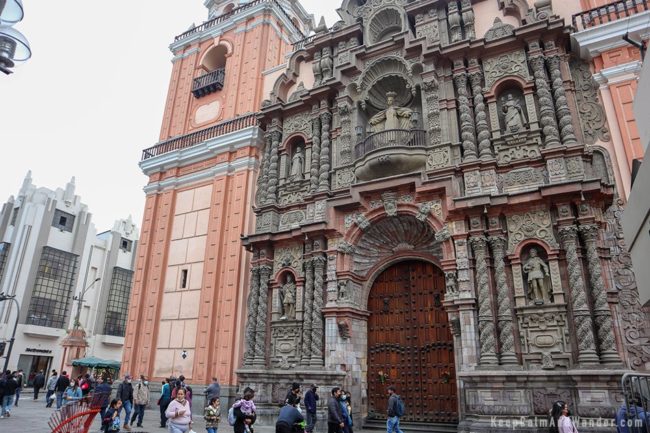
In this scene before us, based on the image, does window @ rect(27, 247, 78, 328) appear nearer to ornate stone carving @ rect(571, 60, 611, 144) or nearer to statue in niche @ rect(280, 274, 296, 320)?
statue in niche @ rect(280, 274, 296, 320)

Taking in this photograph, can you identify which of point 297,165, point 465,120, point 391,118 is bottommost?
point 465,120

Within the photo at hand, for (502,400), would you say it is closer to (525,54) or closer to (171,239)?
(525,54)

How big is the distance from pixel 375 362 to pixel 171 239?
33.8 feet

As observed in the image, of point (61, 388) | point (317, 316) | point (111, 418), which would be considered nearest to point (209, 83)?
point (317, 316)

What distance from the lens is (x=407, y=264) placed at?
570 inches

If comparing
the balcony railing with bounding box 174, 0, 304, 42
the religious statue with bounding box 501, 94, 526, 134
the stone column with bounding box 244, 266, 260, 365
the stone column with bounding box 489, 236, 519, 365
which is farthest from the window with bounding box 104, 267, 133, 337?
the religious statue with bounding box 501, 94, 526, 134

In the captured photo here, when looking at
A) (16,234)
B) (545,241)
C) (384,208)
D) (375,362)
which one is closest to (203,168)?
(384,208)

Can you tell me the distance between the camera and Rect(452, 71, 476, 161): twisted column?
43.7 ft

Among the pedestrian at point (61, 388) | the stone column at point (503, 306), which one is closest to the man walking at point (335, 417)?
the stone column at point (503, 306)

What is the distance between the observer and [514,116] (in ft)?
43.8

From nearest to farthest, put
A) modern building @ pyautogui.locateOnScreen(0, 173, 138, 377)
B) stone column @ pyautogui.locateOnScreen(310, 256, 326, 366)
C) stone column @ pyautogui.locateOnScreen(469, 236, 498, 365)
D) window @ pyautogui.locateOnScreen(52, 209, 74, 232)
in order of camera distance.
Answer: stone column @ pyautogui.locateOnScreen(469, 236, 498, 365) < stone column @ pyautogui.locateOnScreen(310, 256, 326, 366) < modern building @ pyautogui.locateOnScreen(0, 173, 138, 377) < window @ pyautogui.locateOnScreen(52, 209, 74, 232)

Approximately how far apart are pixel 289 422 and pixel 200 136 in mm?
16517

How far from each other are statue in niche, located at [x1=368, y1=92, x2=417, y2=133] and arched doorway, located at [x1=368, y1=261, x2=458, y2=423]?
4.51 meters

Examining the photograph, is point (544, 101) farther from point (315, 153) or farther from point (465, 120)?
point (315, 153)
